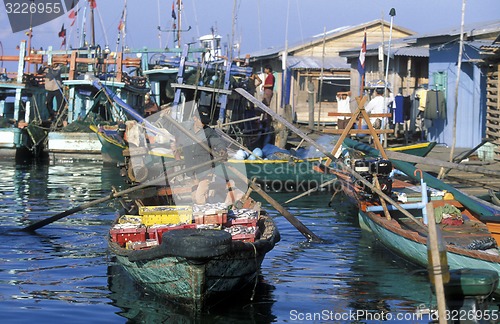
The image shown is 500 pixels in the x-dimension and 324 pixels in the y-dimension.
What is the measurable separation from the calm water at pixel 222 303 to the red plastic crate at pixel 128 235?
0.69m

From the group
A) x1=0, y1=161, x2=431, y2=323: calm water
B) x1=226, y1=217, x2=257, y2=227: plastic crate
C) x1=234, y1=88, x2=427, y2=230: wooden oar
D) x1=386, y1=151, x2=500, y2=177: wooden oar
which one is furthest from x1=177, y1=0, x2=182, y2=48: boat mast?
x1=226, y1=217, x2=257, y2=227: plastic crate

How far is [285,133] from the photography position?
2289 cm

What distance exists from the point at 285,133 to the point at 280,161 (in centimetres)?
451

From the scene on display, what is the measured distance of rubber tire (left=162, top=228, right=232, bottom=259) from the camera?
27.6 ft

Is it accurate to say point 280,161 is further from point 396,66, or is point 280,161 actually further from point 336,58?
point 336,58

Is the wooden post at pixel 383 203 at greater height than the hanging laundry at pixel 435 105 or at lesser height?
lesser

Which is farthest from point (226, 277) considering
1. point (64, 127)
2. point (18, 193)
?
point (64, 127)

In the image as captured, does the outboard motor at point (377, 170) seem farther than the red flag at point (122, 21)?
No

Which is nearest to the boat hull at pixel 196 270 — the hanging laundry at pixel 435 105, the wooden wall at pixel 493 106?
the wooden wall at pixel 493 106

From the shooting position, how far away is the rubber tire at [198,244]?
8.40 metres

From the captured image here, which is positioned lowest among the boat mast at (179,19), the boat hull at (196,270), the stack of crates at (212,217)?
the boat hull at (196,270)

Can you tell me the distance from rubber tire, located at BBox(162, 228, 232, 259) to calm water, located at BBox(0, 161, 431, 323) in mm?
967

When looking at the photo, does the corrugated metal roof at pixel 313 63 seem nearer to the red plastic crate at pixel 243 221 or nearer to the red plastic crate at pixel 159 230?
the red plastic crate at pixel 243 221

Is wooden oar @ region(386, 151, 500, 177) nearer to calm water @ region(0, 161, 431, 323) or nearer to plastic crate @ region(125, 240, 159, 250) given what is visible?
calm water @ region(0, 161, 431, 323)
